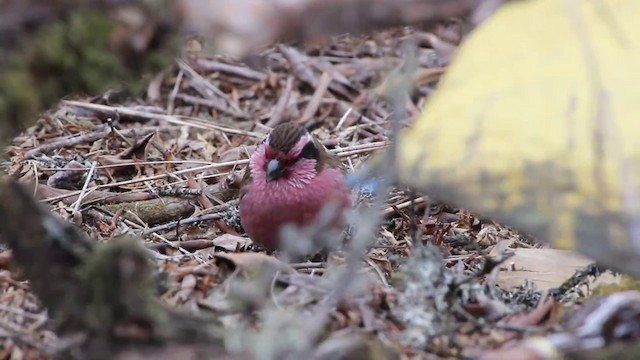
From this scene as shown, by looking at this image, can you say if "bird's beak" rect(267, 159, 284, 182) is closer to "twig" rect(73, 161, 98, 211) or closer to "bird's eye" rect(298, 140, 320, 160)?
"bird's eye" rect(298, 140, 320, 160)

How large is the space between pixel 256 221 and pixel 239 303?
165 cm

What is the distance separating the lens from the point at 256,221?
3463 millimetres

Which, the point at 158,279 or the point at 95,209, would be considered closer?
the point at 158,279

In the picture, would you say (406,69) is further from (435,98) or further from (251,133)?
(251,133)

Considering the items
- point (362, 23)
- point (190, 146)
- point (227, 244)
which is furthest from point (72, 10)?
point (190, 146)

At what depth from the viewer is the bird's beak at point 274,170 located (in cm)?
358

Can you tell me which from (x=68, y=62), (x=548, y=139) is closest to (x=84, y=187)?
(x=68, y=62)

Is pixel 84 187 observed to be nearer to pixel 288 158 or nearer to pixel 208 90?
pixel 288 158

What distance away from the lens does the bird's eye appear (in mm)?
3658

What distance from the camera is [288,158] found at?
366 cm

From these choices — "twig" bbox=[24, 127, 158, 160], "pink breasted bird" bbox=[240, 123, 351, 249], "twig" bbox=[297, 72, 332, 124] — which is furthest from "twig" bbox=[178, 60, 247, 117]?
"pink breasted bird" bbox=[240, 123, 351, 249]

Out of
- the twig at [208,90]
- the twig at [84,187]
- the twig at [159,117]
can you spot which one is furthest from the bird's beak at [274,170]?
the twig at [208,90]

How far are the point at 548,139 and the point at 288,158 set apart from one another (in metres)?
1.91

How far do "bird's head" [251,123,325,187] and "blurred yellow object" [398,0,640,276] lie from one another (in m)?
1.64
